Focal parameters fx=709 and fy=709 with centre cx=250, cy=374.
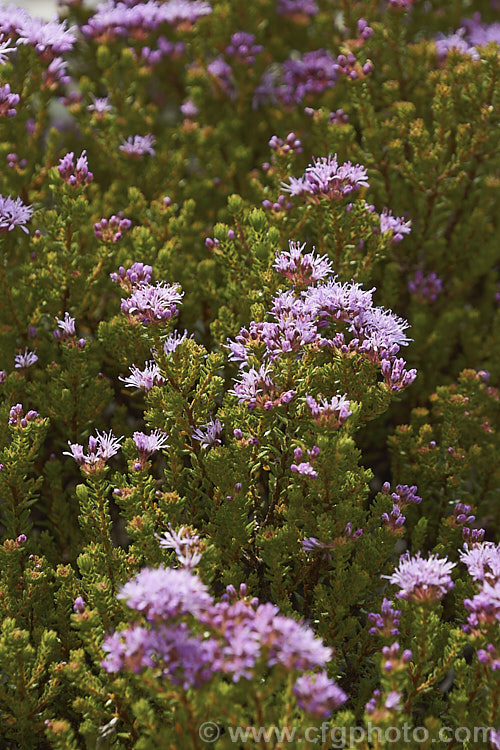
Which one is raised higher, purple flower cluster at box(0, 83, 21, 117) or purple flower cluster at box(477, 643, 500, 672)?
purple flower cluster at box(0, 83, 21, 117)

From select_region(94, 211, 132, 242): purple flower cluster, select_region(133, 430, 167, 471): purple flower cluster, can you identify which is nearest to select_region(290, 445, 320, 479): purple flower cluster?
select_region(133, 430, 167, 471): purple flower cluster

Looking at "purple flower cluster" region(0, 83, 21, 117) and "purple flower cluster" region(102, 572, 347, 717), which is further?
"purple flower cluster" region(0, 83, 21, 117)

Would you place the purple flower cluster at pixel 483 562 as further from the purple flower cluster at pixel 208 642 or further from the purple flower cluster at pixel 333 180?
the purple flower cluster at pixel 333 180

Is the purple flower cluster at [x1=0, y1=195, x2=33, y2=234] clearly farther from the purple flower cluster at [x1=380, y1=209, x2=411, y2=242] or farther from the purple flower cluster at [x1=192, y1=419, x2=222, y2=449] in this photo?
the purple flower cluster at [x1=380, y1=209, x2=411, y2=242]

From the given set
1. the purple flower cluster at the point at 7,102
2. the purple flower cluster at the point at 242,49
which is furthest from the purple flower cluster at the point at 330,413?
the purple flower cluster at the point at 242,49

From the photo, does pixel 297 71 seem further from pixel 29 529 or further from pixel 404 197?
pixel 29 529
